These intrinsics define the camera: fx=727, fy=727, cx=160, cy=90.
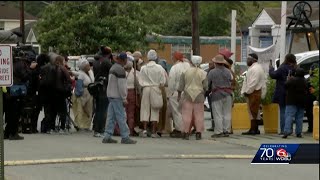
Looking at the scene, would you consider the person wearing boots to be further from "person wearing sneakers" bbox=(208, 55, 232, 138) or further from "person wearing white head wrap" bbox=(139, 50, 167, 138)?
"person wearing white head wrap" bbox=(139, 50, 167, 138)

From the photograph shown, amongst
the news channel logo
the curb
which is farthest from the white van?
the news channel logo

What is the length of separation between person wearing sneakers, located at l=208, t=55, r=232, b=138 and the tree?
20.9 m

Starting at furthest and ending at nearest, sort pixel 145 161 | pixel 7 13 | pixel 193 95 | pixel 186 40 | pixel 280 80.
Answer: pixel 186 40
pixel 7 13
pixel 280 80
pixel 193 95
pixel 145 161

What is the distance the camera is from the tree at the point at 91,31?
124 ft

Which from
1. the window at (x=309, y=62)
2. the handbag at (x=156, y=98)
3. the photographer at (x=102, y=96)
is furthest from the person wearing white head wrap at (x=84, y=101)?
the window at (x=309, y=62)

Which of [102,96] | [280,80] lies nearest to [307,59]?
[280,80]

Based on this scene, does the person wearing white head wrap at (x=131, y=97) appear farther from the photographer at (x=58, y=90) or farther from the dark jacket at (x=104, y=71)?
the photographer at (x=58, y=90)

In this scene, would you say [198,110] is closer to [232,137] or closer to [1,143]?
[232,137]

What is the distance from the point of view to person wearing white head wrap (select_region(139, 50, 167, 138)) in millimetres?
15742

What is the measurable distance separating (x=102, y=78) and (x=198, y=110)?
7.22 feet

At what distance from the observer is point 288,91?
632 inches

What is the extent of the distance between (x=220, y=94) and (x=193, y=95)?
0.77 m

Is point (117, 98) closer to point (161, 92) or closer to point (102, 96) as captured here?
point (102, 96)

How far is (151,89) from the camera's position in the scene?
15789 millimetres
